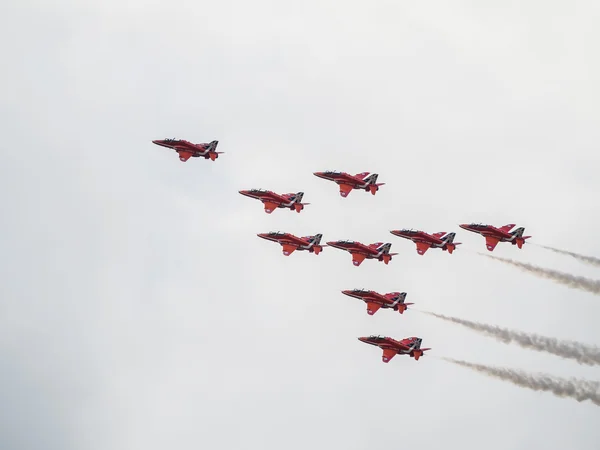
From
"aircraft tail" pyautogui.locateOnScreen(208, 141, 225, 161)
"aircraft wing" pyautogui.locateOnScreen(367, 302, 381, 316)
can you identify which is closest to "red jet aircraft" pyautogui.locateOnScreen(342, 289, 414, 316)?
"aircraft wing" pyautogui.locateOnScreen(367, 302, 381, 316)

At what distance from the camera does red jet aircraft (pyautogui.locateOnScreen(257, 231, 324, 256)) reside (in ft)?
634

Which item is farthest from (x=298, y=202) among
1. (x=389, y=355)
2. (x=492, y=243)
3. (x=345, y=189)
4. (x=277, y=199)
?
(x=492, y=243)

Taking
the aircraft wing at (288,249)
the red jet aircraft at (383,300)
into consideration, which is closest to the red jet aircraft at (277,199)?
the aircraft wing at (288,249)

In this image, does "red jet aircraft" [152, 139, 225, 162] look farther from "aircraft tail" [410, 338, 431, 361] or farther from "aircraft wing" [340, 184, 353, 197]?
"aircraft tail" [410, 338, 431, 361]

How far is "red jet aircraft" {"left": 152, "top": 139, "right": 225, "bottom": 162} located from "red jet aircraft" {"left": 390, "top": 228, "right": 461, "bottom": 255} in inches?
1342

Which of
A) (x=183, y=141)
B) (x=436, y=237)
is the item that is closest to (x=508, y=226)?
(x=436, y=237)

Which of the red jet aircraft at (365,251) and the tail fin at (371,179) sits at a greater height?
the tail fin at (371,179)

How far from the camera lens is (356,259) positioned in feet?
639

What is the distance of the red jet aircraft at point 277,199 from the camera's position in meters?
196

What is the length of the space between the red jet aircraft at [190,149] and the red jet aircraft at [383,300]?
108ft

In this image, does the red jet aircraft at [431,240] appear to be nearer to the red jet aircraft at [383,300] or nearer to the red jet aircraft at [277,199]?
the red jet aircraft at [383,300]

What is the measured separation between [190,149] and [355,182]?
27507 millimetres

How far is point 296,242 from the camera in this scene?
7633 inches

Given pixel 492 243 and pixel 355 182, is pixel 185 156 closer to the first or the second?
pixel 355 182
